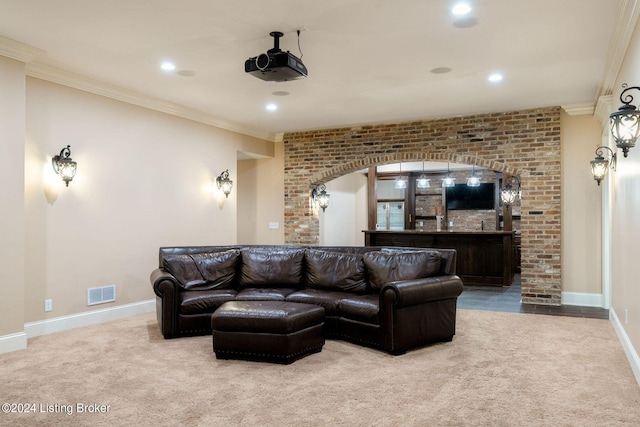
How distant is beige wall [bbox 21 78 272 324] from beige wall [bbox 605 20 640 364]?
5.20 meters

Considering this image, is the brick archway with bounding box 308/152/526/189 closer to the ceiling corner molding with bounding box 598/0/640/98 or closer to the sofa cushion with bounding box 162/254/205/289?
the ceiling corner molding with bounding box 598/0/640/98

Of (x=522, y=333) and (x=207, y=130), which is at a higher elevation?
(x=207, y=130)

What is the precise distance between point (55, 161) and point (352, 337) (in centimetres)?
360

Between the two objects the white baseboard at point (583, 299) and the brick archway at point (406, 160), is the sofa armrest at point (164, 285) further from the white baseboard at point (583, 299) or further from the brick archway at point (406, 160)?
the white baseboard at point (583, 299)

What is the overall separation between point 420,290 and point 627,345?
5.84 ft

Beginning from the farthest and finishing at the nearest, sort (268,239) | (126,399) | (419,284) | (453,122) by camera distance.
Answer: (268,239) → (453,122) → (419,284) → (126,399)

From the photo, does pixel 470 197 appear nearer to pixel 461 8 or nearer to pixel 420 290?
pixel 420 290

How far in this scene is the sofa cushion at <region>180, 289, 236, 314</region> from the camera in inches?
177

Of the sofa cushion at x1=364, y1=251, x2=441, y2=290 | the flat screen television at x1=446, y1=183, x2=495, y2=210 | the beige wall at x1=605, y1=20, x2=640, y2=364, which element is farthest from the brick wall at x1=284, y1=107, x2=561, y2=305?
the flat screen television at x1=446, y1=183, x2=495, y2=210

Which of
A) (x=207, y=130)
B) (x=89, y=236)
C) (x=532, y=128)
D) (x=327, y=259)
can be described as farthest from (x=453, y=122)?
(x=89, y=236)

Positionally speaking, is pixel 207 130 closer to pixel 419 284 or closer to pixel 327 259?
pixel 327 259

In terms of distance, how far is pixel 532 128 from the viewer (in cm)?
649

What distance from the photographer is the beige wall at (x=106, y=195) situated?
4.69m

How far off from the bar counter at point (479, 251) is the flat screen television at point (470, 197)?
3.39m
